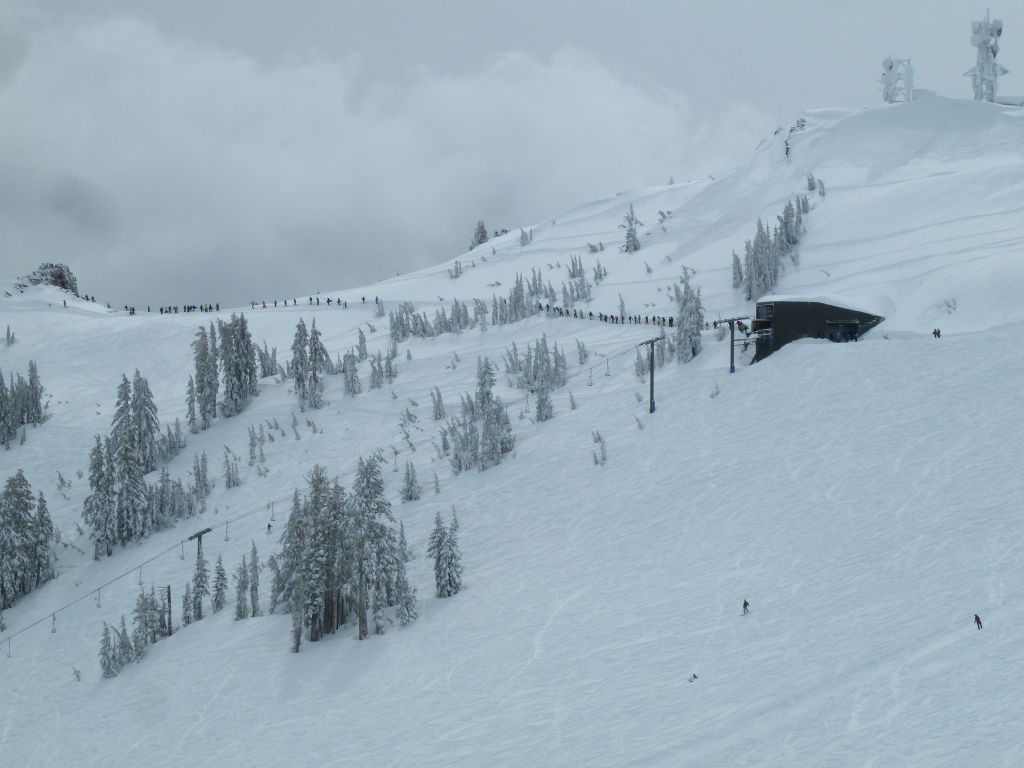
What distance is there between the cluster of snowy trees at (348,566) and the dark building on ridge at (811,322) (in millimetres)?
22490

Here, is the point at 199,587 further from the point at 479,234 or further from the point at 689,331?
the point at 479,234

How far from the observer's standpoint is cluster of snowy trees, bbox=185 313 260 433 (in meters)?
59.6

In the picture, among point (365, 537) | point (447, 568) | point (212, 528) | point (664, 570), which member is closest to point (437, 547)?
point (447, 568)

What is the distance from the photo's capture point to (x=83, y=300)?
319ft

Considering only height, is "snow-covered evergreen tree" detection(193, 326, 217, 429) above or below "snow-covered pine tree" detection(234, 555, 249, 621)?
above

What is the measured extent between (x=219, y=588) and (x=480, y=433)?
14.7m

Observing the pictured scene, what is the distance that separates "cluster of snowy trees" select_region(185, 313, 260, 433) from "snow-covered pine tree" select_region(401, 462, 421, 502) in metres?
22.7

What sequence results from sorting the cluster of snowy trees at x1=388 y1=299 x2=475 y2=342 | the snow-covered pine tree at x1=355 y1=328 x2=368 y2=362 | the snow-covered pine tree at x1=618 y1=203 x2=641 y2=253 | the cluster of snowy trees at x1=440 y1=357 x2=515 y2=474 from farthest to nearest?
1. the snow-covered pine tree at x1=618 y1=203 x2=641 y2=253
2. the cluster of snowy trees at x1=388 y1=299 x2=475 y2=342
3. the snow-covered pine tree at x1=355 y1=328 x2=368 y2=362
4. the cluster of snowy trees at x1=440 y1=357 x2=515 y2=474

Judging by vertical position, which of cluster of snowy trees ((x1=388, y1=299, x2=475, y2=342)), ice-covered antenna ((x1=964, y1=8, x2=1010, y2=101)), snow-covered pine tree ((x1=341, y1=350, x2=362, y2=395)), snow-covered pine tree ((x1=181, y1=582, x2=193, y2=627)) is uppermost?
ice-covered antenna ((x1=964, y1=8, x2=1010, y2=101))

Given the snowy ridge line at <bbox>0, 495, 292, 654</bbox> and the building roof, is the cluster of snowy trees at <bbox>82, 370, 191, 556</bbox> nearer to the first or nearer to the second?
the snowy ridge line at <bbox>0, 495, 292, 654</bbox>

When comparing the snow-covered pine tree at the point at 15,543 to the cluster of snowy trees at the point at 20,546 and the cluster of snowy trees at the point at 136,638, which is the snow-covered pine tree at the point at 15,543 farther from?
the cluster of snowy trees at the point at 136,638

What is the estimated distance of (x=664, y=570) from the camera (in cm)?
2834

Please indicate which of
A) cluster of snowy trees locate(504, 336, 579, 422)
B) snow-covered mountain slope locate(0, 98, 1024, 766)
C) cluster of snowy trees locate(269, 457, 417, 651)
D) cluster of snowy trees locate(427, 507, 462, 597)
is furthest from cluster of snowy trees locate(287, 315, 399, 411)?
cluster of snowy trees locate(427, 507, 462, 597)

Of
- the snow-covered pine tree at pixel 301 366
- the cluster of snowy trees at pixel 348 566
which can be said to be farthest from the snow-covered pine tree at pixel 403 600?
Answer: the snow-covered pine tree at pixel 301 366
